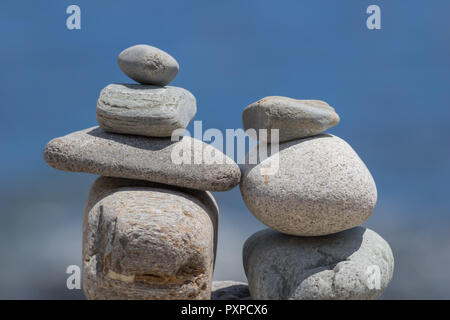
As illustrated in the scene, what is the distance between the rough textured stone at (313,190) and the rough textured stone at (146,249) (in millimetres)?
630

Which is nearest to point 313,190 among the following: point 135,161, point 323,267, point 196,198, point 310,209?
point 310,209

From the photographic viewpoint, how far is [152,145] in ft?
14.4

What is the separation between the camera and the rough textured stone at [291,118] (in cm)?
436

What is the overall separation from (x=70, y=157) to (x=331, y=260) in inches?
103

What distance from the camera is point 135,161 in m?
4.23

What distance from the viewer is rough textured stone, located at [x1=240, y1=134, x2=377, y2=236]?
4012mm

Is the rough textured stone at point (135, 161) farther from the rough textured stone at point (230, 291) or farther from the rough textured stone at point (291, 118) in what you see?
the rough textured stone at point (230, 291)

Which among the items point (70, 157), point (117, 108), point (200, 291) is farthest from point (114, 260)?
point (117, 108)

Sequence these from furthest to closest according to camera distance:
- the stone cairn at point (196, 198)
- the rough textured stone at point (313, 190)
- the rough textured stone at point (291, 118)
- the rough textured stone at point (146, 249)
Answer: the rough textured stone at point (291, 118) < the rough textured stone at point (313, 190) < the stone cairn at point (196, 198) < the rough textured stone at point (146, 249)

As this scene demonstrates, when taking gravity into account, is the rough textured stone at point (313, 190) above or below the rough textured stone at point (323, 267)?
above

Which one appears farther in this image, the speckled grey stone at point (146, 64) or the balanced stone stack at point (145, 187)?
the speckled grey stone at point (146, 64)

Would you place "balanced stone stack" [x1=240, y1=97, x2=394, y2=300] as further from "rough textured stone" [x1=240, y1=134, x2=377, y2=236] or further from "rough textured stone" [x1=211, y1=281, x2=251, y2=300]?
"rough textured stone" [x1=211, y1=281, x2=251, y2=300]

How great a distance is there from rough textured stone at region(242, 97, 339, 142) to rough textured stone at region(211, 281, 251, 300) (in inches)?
73.5

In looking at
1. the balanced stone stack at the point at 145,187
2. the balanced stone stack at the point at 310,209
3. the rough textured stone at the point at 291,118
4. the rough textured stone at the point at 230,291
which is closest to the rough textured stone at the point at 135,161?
the balanced stone stack at the point at 145,187
